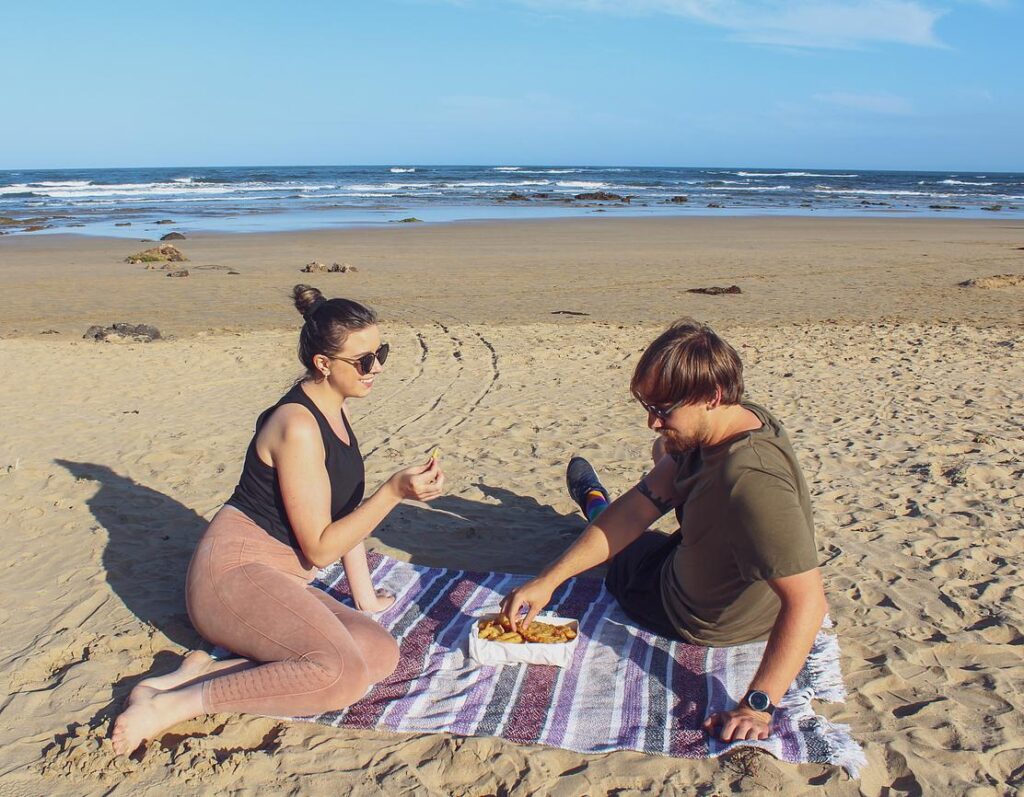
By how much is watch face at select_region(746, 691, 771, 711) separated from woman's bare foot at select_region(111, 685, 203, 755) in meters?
1.78

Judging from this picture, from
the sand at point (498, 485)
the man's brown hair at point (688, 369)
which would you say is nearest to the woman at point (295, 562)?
the sand at point (498, 485)

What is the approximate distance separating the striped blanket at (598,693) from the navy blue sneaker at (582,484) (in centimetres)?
97

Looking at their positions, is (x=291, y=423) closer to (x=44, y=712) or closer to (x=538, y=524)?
(x=44, y=712)

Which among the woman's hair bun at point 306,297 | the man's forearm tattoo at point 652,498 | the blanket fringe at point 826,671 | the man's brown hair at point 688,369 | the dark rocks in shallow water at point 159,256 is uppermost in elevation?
the woman's hair bun at point 306,297

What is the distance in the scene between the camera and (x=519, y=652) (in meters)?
3.27

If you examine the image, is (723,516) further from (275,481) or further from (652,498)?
(275,481)

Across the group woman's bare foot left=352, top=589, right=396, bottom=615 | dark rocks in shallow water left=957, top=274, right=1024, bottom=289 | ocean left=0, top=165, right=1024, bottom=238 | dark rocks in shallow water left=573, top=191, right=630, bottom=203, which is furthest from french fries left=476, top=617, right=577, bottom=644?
dark rocks in shallow water left=573, top=191, right=630, bottom=203

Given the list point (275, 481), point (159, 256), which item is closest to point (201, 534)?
point (275, 481)

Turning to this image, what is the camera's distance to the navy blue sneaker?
15.4ft

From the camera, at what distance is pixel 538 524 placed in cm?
489

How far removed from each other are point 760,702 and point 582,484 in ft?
7.07

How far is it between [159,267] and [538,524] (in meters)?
14.3

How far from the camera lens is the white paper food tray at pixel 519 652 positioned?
3.25 metres

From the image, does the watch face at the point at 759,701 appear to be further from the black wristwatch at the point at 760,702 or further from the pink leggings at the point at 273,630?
the pink leggings at the point at 273,630
